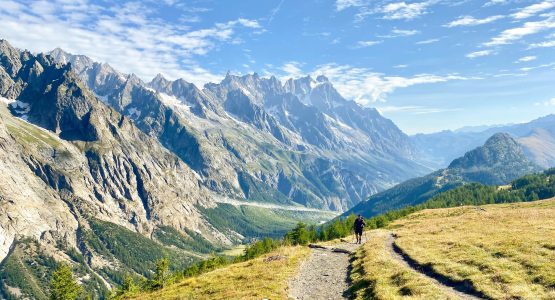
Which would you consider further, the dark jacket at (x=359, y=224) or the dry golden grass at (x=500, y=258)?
the dark jacket at (x=359, y=224)

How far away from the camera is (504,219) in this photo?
72125mm

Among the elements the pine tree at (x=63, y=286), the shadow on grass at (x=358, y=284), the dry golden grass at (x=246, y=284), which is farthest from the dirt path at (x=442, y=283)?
the pine tree at (x=63, y=286)

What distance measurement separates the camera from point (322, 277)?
42.6m

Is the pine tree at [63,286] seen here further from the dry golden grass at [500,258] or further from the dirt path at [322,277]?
the dry golden grass at [500,258]

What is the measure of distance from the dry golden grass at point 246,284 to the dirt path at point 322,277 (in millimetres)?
1062

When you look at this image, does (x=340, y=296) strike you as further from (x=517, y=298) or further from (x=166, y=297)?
(x=166, y=297)

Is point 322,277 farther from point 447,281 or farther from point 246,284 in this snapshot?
point 447,281

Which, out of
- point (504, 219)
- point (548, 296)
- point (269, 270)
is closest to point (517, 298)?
point (548, 296)

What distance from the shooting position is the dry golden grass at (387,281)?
30.8 m

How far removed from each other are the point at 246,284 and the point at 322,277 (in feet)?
26.8

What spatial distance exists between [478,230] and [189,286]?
42.5 metres

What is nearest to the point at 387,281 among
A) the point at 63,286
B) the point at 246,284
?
the point at 246,284

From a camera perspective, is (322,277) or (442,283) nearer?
(442,283)

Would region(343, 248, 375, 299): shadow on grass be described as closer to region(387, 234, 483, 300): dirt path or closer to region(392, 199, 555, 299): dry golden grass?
region(387, 234, 483, 300): dirt path
